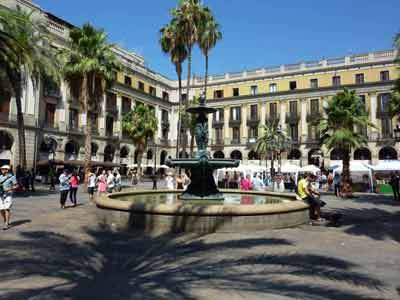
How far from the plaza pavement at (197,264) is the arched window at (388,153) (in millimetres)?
39152

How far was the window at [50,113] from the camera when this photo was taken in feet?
116

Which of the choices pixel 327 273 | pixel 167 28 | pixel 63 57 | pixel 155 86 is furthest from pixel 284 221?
pixel 155 86

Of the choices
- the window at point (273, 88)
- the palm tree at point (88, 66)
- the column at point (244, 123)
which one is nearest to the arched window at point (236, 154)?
the column at point (244, 123)

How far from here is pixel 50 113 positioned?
35844 mm

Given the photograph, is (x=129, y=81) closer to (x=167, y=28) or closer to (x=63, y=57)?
(x=167, y=28)

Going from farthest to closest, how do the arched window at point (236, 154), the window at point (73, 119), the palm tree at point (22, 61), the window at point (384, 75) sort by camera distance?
the arched window at point (236, 154)
the window at point (384, 75)
the window at point (73, 119)
the palm tree at point (22, 61)

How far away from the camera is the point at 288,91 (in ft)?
160

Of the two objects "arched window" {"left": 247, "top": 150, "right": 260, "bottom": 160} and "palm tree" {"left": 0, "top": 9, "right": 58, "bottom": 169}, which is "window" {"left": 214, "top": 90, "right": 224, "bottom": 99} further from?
"palm tree" {"left": 0, "top": 9, "right": 58, "bottom": 169}

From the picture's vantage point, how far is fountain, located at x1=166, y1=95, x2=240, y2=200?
36.3ft

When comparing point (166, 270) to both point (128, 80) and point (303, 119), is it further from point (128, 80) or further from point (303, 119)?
point (303, 119)

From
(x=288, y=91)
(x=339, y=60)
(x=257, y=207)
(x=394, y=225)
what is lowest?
(x=394, y=225)

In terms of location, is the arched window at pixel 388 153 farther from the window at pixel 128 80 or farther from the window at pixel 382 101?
the window at pixel 128 80

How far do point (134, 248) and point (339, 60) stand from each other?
46.5m

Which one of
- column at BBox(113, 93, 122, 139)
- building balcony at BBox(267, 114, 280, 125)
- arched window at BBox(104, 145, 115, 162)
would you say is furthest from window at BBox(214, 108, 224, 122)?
arched window at BBox(104, 145, 115, 162)
